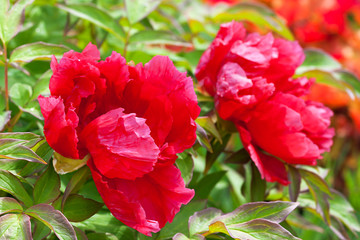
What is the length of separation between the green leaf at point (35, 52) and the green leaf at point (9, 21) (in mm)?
18

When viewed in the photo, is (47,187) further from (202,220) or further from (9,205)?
(202,220)

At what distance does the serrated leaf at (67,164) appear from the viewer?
409 mm

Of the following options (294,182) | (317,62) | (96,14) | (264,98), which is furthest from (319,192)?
(96,14)

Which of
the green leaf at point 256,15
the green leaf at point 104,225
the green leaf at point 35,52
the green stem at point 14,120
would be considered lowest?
the green leaf at point 104,225

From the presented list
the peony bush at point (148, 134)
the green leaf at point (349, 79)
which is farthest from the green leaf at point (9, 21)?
the green leaf at point (349, 79)

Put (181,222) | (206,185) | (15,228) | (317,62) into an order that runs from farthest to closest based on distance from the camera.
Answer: (317,62), (206,185), (181,222), (15,228)

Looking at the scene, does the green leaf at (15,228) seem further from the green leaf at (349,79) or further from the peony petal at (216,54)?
the green leaf at (349,79)

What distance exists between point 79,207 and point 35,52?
18cm

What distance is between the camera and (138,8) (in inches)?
23.9

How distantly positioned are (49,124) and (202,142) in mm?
156

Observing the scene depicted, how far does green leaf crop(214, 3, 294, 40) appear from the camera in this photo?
0.73 metres

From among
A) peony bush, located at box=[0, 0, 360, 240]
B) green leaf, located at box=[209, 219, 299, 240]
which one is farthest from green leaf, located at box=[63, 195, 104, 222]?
green leaf, located at box=[209, 219, 299, 240]

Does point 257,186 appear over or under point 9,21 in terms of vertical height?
under

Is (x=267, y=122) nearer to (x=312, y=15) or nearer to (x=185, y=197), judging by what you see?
(x=185, y=197)
